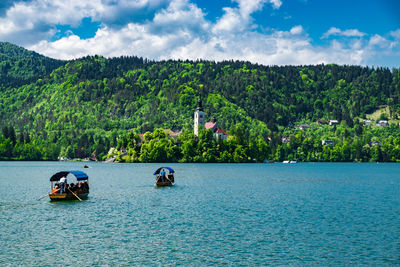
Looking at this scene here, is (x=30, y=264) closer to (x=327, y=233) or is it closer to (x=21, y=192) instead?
(x=327, y=233)

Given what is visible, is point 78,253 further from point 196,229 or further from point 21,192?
point 21,192

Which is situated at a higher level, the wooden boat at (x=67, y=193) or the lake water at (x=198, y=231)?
the wooden boat at (x=67, y=193)

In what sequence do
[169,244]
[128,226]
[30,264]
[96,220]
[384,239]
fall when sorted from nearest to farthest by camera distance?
[30,264]
[169,244]
[384,239]
[128,226]
[96,220]

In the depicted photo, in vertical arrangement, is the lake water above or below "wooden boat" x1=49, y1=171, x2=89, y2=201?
below

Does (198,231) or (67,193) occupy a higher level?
(67,193)

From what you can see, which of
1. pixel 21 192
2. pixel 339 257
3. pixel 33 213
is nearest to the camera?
pixel 339 257

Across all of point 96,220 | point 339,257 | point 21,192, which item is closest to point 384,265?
point 339,257

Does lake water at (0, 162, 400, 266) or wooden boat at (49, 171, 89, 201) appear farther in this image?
wooden boat at (49, 171, 89, 201)

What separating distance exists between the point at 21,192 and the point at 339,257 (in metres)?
63.0

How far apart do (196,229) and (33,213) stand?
22.4m

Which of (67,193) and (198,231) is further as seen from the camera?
(67,193)

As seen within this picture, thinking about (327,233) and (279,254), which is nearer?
(279,254)

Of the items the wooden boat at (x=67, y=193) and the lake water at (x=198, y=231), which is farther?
the wooden boat at (x=67, y=193)

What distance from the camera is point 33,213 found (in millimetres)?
53469
